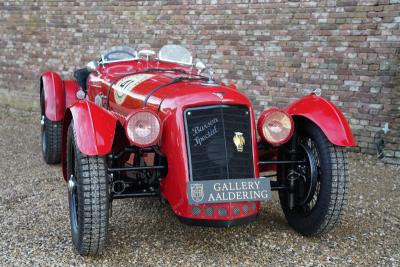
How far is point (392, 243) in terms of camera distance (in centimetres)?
366

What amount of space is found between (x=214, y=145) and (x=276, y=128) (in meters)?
0.59

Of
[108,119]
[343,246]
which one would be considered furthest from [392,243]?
[108,119]

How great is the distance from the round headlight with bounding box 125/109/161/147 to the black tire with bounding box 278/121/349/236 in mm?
1108

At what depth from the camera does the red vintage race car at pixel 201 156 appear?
10.1 feet

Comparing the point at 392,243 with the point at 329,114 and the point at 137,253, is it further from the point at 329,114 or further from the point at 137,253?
the point at 137,253

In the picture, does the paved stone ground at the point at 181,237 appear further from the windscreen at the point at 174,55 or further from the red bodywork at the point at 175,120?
the windscreen at the point at 174,55

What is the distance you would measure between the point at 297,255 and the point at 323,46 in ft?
11.9

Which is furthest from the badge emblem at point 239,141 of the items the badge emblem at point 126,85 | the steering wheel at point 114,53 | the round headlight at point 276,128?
the steering wheel at point 114,53

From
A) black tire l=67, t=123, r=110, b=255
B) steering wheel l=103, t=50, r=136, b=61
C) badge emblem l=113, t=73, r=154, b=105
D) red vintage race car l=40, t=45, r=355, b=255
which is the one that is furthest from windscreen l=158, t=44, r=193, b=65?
black tire l=67, t=123, r=110, b=255

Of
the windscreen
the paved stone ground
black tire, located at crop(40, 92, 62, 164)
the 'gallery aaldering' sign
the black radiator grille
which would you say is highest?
the windscreen

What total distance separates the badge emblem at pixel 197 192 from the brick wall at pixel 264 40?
3.74 meters

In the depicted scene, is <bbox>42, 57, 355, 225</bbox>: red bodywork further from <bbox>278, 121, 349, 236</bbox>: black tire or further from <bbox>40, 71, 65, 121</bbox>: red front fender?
<bbox>40, 71, 65, 121</bbox>: red front fender

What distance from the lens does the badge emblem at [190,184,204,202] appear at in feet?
9.86

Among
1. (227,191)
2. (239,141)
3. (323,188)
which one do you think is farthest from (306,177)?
(227,191)
